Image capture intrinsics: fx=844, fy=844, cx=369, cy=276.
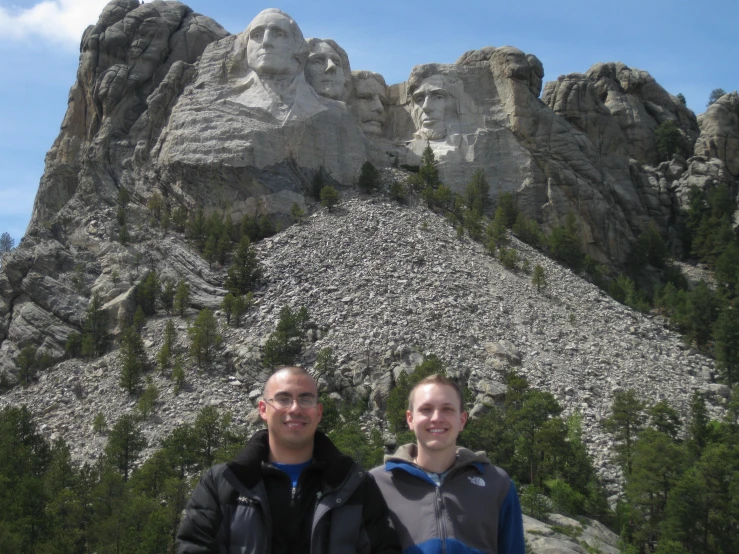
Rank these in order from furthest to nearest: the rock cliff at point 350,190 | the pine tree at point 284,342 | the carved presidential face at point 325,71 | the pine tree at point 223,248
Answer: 1. the carved presidential face at point 325,71
2. the pine tree at point 223,248
3. the rock cliff at point 350,190
4. the pine tree at point 284,342

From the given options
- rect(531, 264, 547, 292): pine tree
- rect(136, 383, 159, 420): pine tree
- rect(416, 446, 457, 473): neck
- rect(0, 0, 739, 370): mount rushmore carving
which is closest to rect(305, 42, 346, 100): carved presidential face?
rect(0, 0, 739, 370): mount rushmore carving

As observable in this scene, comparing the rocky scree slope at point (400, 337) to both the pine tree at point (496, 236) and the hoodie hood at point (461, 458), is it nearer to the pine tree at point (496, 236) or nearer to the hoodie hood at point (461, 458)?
the pine tree at point (496, 236)

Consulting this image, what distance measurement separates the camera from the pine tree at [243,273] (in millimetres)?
49094

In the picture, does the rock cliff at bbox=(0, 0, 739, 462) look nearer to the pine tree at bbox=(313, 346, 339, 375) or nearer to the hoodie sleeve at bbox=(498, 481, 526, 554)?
the pine tree at bbox=(313, 346, 339, 375)

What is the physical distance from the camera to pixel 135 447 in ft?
115

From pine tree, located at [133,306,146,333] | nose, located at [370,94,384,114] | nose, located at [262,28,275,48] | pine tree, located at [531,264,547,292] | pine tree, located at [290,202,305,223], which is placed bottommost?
pine tree, located at [133,306,146,333]

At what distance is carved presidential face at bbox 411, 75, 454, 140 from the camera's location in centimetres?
6681

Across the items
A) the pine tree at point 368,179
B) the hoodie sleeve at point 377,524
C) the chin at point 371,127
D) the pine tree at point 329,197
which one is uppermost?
the chin at point 371,127

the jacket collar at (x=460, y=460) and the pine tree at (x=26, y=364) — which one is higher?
the pine tree at (x=26, y=364)

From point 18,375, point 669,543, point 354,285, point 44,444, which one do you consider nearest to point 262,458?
point 669,543

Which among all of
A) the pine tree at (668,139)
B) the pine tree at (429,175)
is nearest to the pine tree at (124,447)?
the pine tree at (429,175)

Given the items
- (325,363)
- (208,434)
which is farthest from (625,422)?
(208,434)

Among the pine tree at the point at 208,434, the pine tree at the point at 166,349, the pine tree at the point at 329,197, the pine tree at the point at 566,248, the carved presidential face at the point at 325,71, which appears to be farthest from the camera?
the carved presidential face at the point at 325,71

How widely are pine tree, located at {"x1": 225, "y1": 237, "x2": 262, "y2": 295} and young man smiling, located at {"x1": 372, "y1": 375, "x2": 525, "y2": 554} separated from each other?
4199cm
